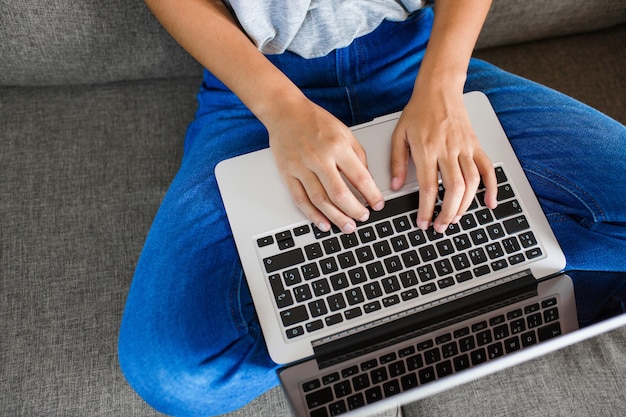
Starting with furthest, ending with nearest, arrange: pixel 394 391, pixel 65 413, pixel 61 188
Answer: pixel 61 188 → pixel 65 413 → pixel 394 391

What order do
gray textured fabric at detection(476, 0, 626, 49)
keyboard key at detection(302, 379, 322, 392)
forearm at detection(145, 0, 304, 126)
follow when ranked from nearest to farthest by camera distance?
keyboard key at detection(302, 379, 322, 392), forearm at detection(145, 0, 304, 126), gray textured fabric at detection(476, 0, 626, 49)

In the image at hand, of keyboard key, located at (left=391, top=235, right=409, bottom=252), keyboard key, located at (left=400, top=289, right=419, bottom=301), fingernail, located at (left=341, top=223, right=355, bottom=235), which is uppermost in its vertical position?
fingernail, located at (left=341, top=223, right=355, bottom=235)

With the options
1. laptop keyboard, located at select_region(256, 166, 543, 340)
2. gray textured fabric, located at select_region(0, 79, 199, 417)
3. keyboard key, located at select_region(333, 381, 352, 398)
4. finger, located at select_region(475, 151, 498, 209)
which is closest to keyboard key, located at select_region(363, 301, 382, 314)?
laptop keyboard, located at select_region(256, 166, 543, 340)

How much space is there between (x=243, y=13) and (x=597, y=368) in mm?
839

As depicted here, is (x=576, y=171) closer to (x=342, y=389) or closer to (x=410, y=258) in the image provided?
(x=410, y=258)

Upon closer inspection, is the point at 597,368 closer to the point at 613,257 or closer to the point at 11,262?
the point at 613,257

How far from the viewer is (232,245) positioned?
78 centimetres

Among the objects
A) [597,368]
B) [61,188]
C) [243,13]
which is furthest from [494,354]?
[61,188]

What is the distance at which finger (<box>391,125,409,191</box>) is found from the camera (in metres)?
0.76

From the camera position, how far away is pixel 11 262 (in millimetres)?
983

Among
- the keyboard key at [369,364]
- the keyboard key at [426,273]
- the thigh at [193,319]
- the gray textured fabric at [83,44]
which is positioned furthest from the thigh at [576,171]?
the gray textured fabric at [83,44]

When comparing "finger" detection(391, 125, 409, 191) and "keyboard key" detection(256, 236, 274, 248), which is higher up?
"finger" detection(391, 125, 409, 191)

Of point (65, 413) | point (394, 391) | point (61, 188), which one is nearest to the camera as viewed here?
point (394, 391)

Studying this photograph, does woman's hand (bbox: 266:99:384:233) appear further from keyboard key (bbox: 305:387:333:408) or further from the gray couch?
the gray couch
